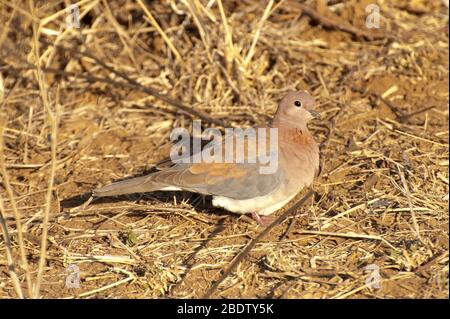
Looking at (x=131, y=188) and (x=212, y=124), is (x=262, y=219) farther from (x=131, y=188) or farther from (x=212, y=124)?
(x=212, y=124)

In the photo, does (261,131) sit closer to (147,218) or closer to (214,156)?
(214,156)

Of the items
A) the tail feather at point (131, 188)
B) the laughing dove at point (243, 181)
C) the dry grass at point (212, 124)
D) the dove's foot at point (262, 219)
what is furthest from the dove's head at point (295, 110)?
the tail feather at point (131, 188)

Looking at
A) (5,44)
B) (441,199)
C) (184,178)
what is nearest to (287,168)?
(184,178)

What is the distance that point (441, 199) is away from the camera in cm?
430

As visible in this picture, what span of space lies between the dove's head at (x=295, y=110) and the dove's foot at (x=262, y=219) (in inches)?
22.5

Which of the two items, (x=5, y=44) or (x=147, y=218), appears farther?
(x=5, y=44)

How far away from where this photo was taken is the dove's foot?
14.4 feet

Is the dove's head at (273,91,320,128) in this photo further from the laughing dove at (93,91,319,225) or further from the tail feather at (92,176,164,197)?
the tail feather at (92,176,164,197)

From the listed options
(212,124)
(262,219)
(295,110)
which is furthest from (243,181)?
(212,124)

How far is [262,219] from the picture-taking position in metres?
4.46

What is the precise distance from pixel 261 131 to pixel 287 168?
31 centimetres

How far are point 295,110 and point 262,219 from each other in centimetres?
69

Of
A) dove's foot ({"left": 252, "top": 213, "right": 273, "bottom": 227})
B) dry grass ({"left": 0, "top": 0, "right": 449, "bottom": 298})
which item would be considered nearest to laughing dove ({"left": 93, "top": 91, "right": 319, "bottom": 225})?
dove's foot ({"left": 252, "top": 213, "right": 273, "bottom": 227})

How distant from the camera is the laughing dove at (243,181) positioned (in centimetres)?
429
